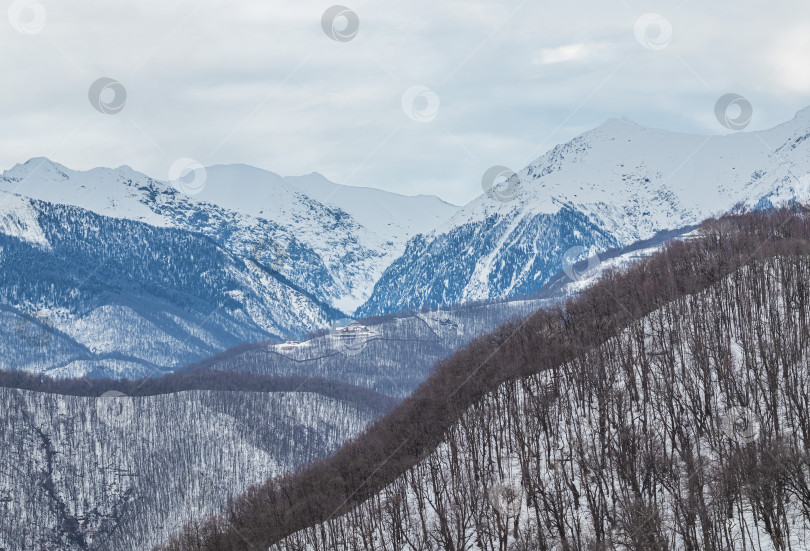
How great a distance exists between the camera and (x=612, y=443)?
4505 inches

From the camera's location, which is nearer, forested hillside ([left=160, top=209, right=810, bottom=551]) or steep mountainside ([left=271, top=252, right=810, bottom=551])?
steep mountainside ([left=271, top=252, right=810, bottom=551])

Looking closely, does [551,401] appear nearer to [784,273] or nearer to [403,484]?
[403,484]

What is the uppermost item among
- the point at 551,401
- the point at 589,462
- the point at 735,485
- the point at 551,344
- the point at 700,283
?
the point at 700,283

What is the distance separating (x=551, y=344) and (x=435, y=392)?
124ft

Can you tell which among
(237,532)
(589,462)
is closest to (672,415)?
(589,462)

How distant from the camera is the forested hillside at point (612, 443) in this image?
86.0 metres

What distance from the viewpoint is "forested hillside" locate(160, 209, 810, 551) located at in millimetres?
86000

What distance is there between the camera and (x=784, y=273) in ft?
478

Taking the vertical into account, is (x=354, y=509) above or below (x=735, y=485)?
above

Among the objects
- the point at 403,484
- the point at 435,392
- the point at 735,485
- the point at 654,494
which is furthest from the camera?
the point at 435,392

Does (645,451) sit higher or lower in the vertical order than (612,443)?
lower

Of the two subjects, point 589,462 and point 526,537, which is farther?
point 589,462

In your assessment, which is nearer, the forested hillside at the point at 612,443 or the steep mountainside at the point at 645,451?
the steep mountainside at the point at 645,451

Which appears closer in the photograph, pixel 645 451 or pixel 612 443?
pixel 645 451
